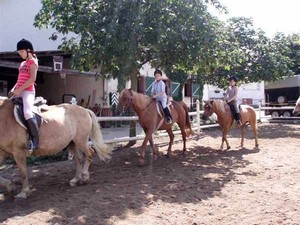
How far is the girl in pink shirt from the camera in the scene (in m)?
5.04

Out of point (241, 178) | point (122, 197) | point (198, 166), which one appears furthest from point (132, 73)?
point (122, 197)

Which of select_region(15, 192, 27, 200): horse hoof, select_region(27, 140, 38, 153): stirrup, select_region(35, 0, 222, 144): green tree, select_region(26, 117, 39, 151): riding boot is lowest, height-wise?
select_region(15, 192, 27, 200): horse hoof

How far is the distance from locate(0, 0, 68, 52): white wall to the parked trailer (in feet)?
53.3

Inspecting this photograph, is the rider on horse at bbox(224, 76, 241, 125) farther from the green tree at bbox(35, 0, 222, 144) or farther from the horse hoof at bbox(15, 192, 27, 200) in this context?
the horse hoof at bbox(15, 192, 27, 200)

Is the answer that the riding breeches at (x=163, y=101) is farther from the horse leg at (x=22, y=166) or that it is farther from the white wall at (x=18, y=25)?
the white wall at (x=18, y=25)

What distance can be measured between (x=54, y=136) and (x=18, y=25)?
14.1m

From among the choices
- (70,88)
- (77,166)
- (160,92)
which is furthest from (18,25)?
(77,166)

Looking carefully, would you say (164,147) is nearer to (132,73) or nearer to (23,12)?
(132,73)

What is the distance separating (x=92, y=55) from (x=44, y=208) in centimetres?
493

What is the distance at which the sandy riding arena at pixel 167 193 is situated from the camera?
4371 millimetres

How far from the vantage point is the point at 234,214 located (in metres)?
4.54

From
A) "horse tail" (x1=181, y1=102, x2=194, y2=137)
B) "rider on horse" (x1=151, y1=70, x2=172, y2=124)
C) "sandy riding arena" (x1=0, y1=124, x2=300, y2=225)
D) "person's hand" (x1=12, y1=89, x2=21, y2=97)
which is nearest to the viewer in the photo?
"sandy riding arena" (x1=0, y1=124, x2=300, y2=225)

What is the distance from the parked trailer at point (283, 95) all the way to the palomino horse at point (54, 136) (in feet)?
67.9

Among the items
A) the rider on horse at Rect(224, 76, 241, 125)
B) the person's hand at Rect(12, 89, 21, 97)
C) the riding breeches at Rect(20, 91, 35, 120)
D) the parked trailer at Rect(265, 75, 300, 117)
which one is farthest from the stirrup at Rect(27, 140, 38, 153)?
the parked trailer at Rect(265, 75, 300, 117)
